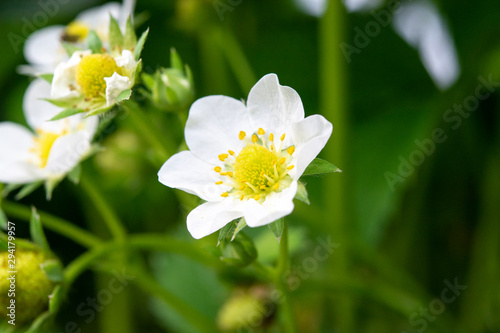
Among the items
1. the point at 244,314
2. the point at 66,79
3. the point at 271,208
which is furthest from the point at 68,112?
the point at 244,314

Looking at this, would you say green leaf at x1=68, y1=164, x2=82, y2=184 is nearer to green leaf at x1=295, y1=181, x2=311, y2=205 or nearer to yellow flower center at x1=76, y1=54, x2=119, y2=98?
yellow flower center at x1=76, y1=54, x2=119, y2=98

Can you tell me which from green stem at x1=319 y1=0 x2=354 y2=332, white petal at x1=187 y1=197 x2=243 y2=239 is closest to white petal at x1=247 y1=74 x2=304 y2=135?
white petal at x1=187 y1=197 x2=243 y2=239

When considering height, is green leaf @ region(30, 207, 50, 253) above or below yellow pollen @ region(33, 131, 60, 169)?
above

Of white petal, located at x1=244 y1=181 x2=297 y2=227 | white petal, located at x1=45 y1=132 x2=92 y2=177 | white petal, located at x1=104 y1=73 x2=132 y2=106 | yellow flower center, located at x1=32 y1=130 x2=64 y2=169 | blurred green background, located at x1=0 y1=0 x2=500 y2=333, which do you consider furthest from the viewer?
blurred green background, located at x1=0 y1=0 x2=500 y2=333

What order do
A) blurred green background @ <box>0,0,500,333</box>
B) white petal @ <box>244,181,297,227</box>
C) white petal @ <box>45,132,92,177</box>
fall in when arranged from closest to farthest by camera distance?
white petal @ <box>244,181,297,227</box> < white petal @ <box>45,132,92,177</box> < blurred green background @ <box>0,0,500,333</box>

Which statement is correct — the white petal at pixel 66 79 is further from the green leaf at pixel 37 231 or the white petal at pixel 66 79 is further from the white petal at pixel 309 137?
the white petal at pixel 309 137

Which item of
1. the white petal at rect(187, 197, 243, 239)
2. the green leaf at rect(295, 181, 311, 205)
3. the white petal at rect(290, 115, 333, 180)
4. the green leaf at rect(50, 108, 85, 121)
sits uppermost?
the white petal at rect(290, 115, 333, 180)

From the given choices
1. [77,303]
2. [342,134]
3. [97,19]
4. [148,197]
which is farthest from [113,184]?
[342,134]
